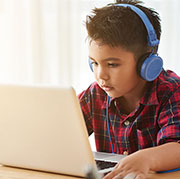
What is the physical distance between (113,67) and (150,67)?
0.37ft

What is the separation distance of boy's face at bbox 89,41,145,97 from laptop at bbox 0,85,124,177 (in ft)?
1.00

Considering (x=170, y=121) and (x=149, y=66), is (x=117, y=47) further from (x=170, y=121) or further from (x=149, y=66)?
(x=170, y=121)

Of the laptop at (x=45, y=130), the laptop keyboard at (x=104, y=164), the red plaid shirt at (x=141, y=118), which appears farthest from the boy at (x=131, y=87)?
the laptop at (x=45, y=130)

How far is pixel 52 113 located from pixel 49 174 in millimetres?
202

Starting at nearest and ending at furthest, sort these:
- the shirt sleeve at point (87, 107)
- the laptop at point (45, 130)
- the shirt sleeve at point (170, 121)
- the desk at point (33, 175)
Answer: the laptop at point (45, 130)
the desk at point (33, 175)
the shirt sleeve at point (170, 121)
the shirt sleeve at point (87, 107)

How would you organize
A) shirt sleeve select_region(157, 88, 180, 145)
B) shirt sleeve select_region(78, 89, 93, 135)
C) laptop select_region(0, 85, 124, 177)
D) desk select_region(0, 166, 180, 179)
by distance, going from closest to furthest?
laptop select_region(0, 85, 124, 177) < desk select_region(0, 166, 180, 179) < shirt sleeve select_region(157, 88, 180, 145) < shirt sleeve select_region(78, 89, 93, 135)

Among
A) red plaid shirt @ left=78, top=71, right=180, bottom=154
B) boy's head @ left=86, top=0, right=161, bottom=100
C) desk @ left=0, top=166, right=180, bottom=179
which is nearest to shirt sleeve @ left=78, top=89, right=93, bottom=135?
red plaid shirt @ left=78, top=71, right=180, bottom=154

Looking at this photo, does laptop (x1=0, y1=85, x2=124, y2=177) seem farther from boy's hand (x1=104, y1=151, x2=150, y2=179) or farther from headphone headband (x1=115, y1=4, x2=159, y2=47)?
headphone headband (x1=115, y1=4, x2=159, y2=47)

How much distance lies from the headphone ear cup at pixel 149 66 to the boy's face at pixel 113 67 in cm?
4

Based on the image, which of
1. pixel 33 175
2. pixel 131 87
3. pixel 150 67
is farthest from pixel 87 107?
pixel 33 175

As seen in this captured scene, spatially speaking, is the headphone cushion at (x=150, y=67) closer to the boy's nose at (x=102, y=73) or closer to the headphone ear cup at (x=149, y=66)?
the headphone ear cup at (x=149, y=66)

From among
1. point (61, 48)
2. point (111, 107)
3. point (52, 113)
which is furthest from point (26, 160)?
point (61, 48)

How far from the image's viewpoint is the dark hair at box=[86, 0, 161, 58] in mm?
1223

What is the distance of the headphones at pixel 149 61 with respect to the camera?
120cm
